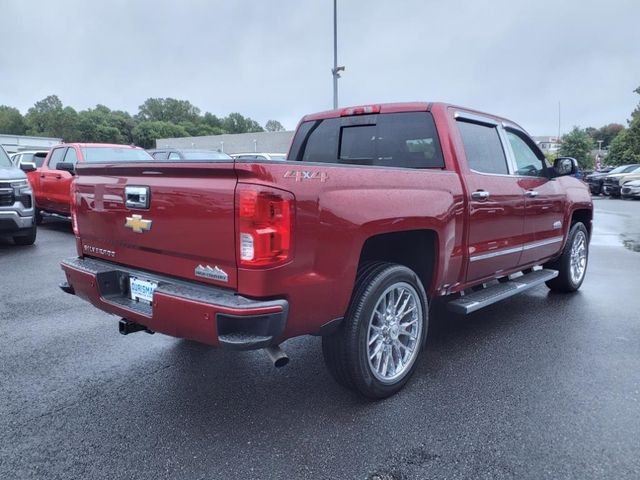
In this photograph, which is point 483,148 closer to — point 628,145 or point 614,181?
point 614,181

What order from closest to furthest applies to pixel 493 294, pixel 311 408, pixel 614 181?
pixel 311 408, pixel 493 294, pixel 614 181

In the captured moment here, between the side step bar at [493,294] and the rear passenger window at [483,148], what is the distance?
1.05 meters

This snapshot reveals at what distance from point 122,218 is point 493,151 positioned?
10.5 ft

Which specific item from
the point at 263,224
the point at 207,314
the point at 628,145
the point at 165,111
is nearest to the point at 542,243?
the point at 263,224

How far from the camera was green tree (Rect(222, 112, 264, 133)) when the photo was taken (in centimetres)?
12288

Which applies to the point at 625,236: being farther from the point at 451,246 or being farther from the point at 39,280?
the point at 39,280

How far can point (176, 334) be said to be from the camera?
2.78 meters

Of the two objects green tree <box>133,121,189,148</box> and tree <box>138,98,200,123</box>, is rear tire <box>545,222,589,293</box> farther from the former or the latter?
tree <box>138,98,200,123</box>

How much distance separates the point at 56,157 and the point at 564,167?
1033cm

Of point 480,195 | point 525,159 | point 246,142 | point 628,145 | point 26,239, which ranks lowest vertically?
point 26,239

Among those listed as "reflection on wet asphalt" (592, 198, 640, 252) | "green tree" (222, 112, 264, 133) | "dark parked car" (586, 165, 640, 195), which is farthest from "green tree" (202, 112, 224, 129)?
"reflection on wet asphalt" (592, 198, 640, 252)

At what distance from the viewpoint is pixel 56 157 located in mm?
11062

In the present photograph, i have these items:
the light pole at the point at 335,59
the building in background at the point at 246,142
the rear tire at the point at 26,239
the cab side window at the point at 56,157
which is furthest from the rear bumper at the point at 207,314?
the building in background at the point at 246,142

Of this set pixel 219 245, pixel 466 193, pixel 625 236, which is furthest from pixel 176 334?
pixel 625 236
